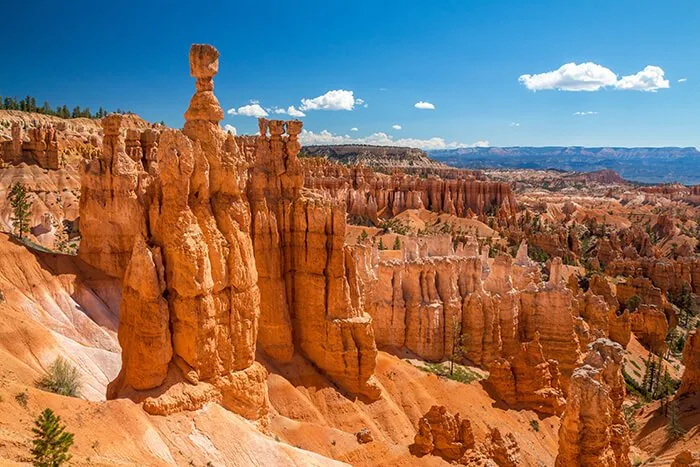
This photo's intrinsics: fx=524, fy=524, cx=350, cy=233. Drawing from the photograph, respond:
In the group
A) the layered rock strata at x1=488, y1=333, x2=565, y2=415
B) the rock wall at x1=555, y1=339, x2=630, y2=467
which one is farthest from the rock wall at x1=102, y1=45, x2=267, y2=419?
the layered rock strata at x1=488, y1=333, x2=565, y2=415

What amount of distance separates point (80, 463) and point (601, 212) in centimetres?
14490

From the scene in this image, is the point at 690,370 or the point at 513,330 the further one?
the point at 513,330

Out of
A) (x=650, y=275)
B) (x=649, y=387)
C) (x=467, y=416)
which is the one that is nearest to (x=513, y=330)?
(x=467, y=416)

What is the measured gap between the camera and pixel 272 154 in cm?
2758

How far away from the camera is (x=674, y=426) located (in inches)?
1190

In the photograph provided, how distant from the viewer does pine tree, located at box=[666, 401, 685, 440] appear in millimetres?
29781

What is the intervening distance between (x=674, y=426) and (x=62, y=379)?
32432 mm

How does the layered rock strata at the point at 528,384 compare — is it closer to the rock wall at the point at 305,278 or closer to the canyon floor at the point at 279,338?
the canyon floor at the point at 279,338

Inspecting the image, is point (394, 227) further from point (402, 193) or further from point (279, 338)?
point (279, 338)

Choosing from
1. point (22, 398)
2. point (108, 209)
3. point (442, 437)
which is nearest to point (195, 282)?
point (22, 398)

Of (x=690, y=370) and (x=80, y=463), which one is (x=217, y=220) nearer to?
(x=80, y=463)

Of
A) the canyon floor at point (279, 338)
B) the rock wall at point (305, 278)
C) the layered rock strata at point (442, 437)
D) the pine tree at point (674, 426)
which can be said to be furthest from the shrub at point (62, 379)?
Answer: the pine tree at point (674, 426)

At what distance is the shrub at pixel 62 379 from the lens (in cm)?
2153

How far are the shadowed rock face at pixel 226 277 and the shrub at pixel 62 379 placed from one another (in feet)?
→ 17.8
